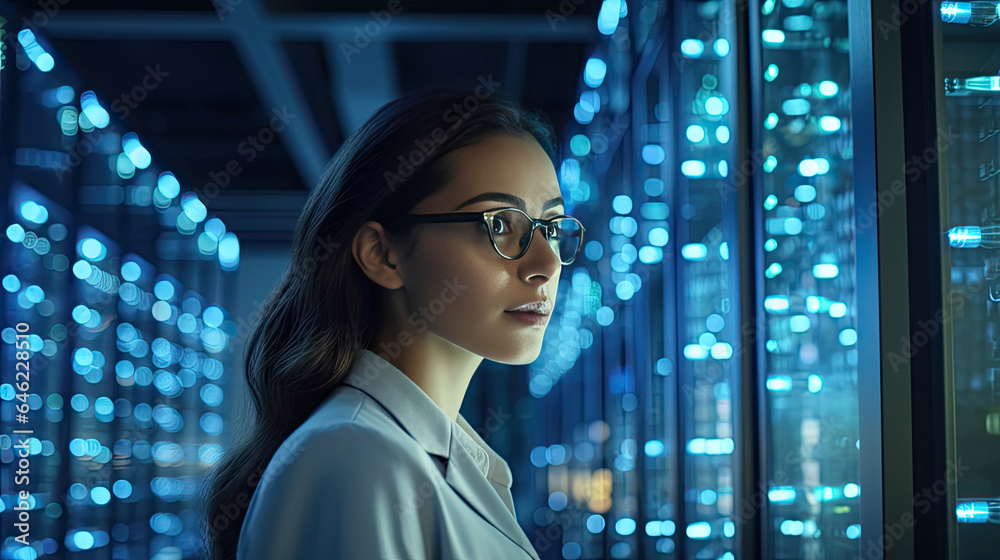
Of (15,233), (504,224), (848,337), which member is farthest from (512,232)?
(15,233)

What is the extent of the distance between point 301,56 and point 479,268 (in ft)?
16.5

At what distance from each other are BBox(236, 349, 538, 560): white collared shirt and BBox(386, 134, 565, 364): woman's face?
0.43ft

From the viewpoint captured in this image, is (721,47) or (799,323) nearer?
(799,323)

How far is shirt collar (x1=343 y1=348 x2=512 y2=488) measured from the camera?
0.83 metres

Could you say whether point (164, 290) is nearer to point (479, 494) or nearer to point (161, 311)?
point (161, 311)

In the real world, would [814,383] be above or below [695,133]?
below

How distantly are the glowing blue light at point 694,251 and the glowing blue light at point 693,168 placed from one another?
27cm

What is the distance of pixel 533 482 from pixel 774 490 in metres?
5.53

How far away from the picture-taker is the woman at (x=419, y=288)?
0.86 m

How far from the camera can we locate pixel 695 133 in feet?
9.30

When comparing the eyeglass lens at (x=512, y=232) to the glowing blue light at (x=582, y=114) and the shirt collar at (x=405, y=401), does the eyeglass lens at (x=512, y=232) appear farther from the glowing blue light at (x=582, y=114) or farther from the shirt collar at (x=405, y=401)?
the glowing blue light at (x=582, y=114)

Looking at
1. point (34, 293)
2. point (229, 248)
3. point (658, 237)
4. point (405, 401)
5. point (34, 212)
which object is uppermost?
point (229, 248)

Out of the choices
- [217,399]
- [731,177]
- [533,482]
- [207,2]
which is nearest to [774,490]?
[731,177]

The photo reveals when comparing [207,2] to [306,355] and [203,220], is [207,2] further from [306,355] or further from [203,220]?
[203,220]
